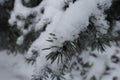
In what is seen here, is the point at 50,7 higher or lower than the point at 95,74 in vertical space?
lower

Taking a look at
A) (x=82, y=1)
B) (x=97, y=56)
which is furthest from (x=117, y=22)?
(x=82, y=1)

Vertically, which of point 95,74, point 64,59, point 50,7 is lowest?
point 64,59

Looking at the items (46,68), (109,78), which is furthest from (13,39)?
(46,68)

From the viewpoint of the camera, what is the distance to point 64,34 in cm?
115

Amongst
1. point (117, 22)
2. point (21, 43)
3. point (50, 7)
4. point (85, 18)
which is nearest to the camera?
point (85, 18)

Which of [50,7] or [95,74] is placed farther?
[95,74]

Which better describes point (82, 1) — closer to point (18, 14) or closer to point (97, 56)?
point (18, 14)

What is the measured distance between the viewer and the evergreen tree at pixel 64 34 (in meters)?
1.20

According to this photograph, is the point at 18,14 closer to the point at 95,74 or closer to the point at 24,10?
the point at 24,10

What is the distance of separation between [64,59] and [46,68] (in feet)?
0.39

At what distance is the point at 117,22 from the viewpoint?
214cm

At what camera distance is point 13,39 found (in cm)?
255

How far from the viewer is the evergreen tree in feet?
3.93

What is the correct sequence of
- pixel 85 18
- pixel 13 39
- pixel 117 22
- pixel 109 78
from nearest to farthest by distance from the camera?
pixel 85 18 → pixel 117 22 → pixel 13 39 → pixel 109 78
